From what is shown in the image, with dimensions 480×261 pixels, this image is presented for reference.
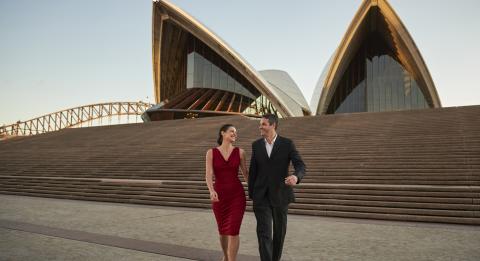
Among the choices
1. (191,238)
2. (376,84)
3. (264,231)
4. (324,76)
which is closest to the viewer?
(264,231)

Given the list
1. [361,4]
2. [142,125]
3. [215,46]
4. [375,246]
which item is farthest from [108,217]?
[215,46]

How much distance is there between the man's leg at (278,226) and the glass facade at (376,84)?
2950 cm

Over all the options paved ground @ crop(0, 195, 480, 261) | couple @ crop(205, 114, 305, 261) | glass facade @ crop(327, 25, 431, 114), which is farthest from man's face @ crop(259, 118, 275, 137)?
glass facade @ crop(327, 25, 431, 114)

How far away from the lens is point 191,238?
174 inches

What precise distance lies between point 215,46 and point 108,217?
27.7 metres

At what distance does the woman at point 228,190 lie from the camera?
290 centimetres

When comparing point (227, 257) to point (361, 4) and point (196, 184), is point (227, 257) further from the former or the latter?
point (361, 4)

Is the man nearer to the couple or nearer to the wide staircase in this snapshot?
the couple

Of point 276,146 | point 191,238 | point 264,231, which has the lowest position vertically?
point 191,238

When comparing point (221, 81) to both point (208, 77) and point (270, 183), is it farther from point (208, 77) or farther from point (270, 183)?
point (270, 183)

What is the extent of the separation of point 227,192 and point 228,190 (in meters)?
0.02

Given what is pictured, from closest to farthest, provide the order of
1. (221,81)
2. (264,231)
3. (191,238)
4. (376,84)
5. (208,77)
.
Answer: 1. (264,231)
2. (191,238)
3. (376,84)
4. (221,81)
5. (208,77)

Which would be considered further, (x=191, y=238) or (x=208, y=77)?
(x=208, y=77)

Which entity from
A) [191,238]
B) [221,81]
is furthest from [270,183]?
[221,81]
